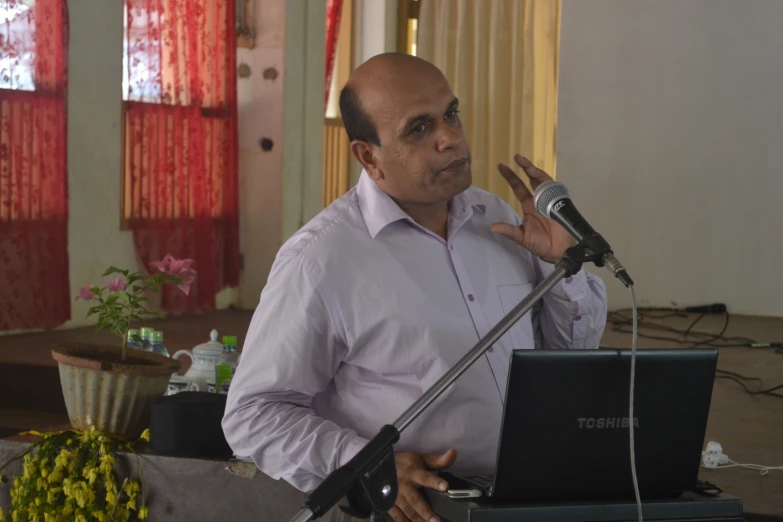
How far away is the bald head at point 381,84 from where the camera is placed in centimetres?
178

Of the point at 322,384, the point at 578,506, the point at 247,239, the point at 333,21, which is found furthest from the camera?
the point at 333,21

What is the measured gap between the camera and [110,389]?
2.38 metres

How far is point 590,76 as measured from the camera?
6324 millimetres

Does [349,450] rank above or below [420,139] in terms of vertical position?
below

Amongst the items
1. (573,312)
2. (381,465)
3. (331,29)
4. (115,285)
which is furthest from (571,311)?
(331,29)

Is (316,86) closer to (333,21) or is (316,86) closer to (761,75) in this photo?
(333,21)

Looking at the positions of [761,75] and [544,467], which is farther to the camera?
[761,75]

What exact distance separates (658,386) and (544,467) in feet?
0.65

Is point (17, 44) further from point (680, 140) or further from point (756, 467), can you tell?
point (680, 140)

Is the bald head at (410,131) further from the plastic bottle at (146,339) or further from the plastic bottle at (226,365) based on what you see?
the plastic bottle at (146,339)

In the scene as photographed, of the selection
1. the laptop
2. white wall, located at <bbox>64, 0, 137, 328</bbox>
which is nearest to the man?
the laptop

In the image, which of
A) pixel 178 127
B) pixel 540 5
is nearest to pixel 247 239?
pixel 178 127

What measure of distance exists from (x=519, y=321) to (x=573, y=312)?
0.11 m

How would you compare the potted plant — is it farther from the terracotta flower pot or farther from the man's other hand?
the man's other hand
